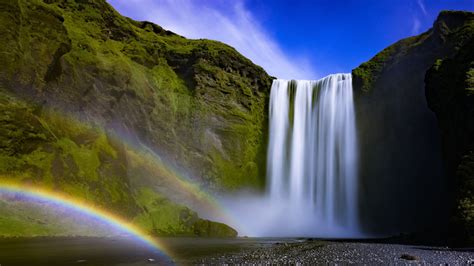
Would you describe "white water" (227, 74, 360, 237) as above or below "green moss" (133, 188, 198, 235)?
above

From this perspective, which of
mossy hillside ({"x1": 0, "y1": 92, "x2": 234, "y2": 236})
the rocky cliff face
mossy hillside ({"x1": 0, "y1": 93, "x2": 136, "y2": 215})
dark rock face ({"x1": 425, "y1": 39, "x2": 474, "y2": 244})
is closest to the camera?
dark rock face ({"x1": 425, "y1": 39, "x2": 474, "y2": 244})

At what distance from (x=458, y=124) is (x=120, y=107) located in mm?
36786

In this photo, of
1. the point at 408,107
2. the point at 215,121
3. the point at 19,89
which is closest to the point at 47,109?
the point at 19,89

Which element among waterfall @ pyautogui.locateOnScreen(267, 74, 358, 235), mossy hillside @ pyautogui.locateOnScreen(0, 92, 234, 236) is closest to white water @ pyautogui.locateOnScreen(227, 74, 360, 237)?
waterfall @ pyautogui.locateOnScreen(267, 74, 358, 235)

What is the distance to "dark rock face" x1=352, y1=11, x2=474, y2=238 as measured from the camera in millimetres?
48031

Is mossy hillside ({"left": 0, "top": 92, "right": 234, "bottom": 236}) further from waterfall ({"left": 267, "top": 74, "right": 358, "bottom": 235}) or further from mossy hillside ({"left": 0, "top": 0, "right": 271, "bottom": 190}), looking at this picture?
waterfall ({"left": 267, "top": 74, "right": 358, "bottom": 235})

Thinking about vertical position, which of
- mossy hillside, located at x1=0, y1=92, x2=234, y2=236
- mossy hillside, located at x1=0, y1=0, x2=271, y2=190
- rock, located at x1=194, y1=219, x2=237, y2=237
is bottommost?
rock, located at x1=194, y1=219, x2=237, y2=237

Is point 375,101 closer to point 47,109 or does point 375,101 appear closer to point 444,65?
point 444,65

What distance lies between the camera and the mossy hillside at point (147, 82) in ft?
132

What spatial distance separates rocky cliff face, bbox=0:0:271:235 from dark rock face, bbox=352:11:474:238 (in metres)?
16.0

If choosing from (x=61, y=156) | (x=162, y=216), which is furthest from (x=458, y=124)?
(x=61, y=156)

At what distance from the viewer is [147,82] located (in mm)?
53750

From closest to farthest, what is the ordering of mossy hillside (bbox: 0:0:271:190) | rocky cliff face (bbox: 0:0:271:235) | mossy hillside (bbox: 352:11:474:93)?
1. rocky cliff face (bbox: 0:0:271:235)
2. mossy hillside (bbox: 0:0:271:190)
3. mossy hillside (bbox: 352:11:474:93)

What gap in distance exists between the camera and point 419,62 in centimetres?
5341
